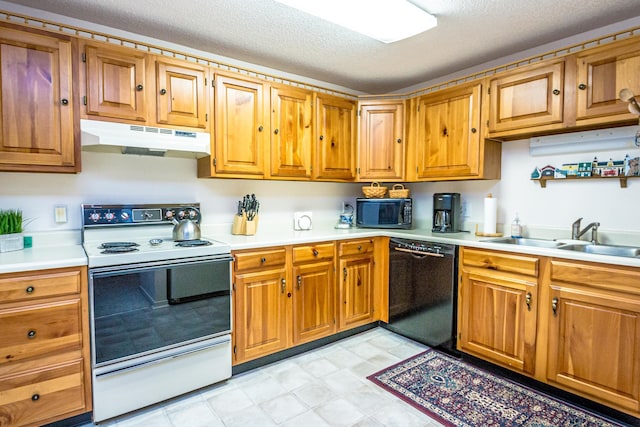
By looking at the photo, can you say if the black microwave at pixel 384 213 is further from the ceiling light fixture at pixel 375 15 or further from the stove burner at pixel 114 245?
→ the stove burner at pixel 114 245

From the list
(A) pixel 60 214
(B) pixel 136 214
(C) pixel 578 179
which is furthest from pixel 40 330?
(C) pixel 578 179

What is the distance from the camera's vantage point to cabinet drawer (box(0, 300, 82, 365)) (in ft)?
5.33

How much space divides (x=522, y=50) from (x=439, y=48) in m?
0.69

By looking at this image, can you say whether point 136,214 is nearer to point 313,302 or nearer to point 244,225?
point 244,225

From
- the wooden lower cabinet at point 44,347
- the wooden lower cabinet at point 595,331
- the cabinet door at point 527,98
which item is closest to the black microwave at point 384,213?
the cabinet door at point 527,98

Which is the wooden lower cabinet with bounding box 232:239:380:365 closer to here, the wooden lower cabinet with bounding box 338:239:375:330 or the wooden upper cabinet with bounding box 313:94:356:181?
the wooden lower cabinet with bounding box 338:239:375:330

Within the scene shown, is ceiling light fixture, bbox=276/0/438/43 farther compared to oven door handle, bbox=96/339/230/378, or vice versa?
ceiling light fixture, bbox=276/0/438/43

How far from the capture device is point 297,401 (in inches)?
81.6

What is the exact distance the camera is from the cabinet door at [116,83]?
2062 mm

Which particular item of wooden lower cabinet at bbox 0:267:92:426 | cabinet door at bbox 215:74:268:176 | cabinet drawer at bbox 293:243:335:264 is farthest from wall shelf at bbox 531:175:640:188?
wooden lower cabinet at bbox 0:267:92:426

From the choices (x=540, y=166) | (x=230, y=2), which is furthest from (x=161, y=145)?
(x=540, y=166)

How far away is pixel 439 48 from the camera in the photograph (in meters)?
2.69

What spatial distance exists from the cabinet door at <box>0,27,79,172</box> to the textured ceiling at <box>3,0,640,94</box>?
389 millimetres

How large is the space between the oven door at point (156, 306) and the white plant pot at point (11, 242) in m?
0.60
